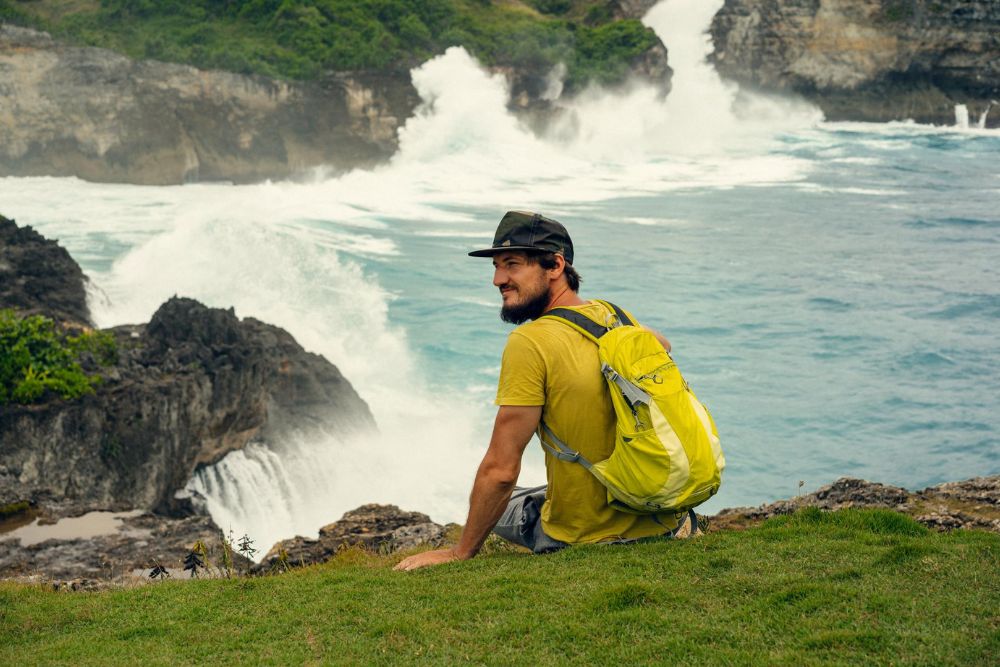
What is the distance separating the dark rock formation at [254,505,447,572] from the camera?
834 cm

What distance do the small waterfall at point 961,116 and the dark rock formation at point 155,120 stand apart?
44.6 m

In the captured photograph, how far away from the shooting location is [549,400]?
16.9 feet

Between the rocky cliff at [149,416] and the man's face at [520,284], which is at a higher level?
the man's face at [520,284]

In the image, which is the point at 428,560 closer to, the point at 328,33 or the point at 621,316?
the point at 621,316

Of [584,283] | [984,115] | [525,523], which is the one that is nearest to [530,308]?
[525,523]

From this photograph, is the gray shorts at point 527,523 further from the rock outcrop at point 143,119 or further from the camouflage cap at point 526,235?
the rock outcrop at point 143,119

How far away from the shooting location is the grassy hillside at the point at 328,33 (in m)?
52.6

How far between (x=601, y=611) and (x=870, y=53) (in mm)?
79538

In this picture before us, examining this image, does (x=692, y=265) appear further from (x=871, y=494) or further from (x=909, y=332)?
(x=871, y=494)

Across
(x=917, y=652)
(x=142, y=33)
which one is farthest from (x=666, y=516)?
(x=142, y=33)

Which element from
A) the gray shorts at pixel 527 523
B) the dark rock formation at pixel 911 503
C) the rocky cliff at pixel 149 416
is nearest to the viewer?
the gray shorts at pixel 527 523

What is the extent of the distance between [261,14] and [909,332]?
145 ft

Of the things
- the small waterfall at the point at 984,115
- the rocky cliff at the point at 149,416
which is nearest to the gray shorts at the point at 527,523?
the rocky cliff at the point at 149,416

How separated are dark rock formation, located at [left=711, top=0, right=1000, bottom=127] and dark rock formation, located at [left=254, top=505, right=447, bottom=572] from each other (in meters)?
74.4
